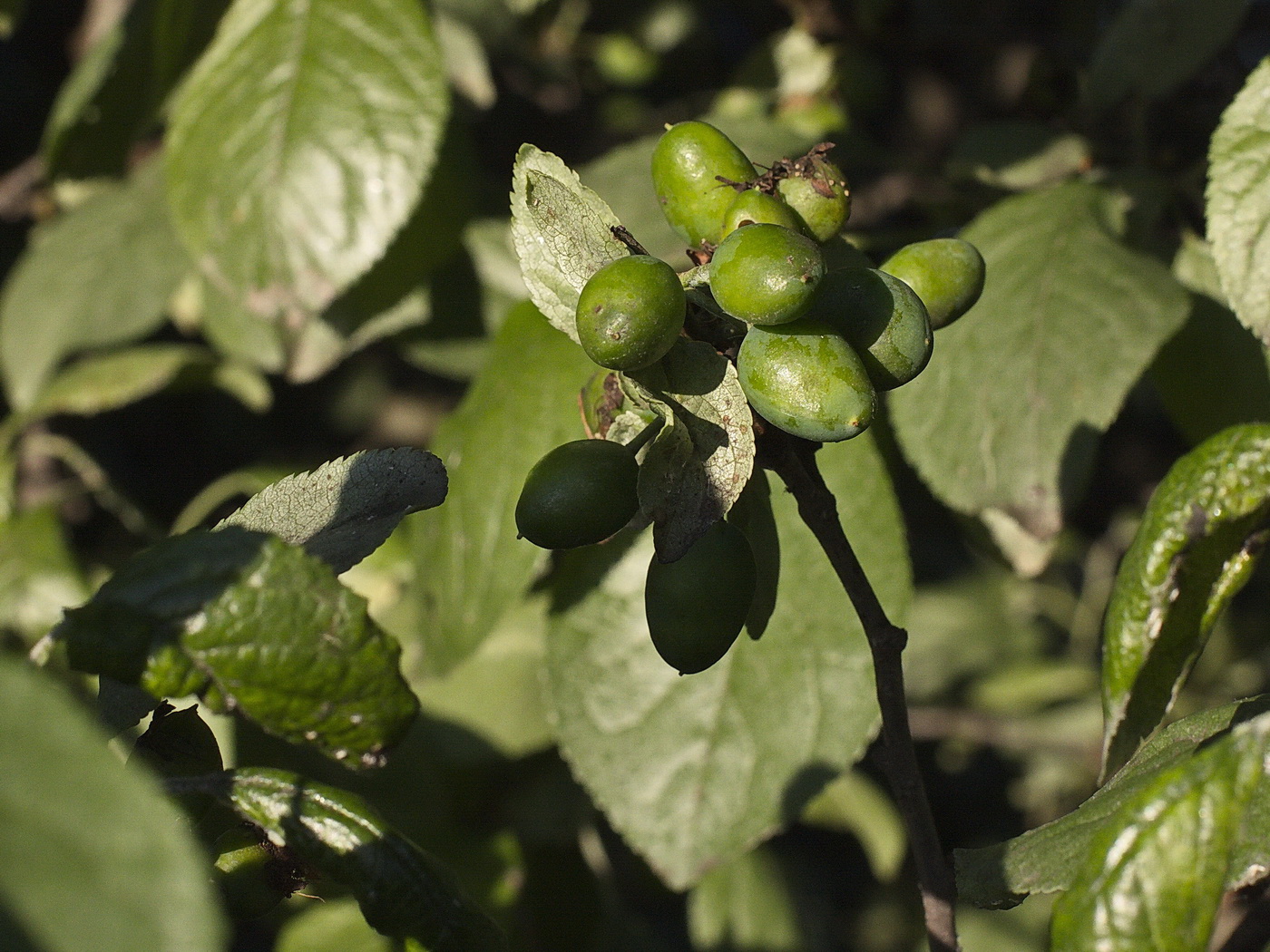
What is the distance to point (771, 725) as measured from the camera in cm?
122

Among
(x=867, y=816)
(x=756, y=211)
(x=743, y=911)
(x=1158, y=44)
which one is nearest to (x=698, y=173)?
(x=756, y=211)

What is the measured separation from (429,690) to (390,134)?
87 cm

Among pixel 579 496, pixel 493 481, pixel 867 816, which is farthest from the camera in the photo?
pixel 867 816

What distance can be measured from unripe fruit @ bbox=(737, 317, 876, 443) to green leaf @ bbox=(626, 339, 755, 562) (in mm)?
30

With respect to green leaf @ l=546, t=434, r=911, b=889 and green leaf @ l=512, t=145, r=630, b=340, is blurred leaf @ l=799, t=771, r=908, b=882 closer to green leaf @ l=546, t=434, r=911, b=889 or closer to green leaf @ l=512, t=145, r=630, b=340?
green leaf @ l=546, t=434, r=911, b=889

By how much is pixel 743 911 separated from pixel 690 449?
4.96ft

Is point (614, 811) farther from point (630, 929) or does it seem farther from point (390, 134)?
point (390, 134)

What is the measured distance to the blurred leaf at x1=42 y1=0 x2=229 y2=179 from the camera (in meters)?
1.79

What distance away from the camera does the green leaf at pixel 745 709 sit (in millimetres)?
1204

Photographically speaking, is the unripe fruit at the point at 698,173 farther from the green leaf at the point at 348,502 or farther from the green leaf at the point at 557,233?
the green leaf at the point at 348,502

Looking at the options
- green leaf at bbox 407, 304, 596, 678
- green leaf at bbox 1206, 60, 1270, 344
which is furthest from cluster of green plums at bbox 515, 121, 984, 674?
green leaf at bbox 407, 304, 596, 678

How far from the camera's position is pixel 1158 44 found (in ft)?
4.97

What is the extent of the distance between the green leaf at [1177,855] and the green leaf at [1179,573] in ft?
0.80

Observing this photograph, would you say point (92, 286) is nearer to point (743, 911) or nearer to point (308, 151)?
point (308, 151)
